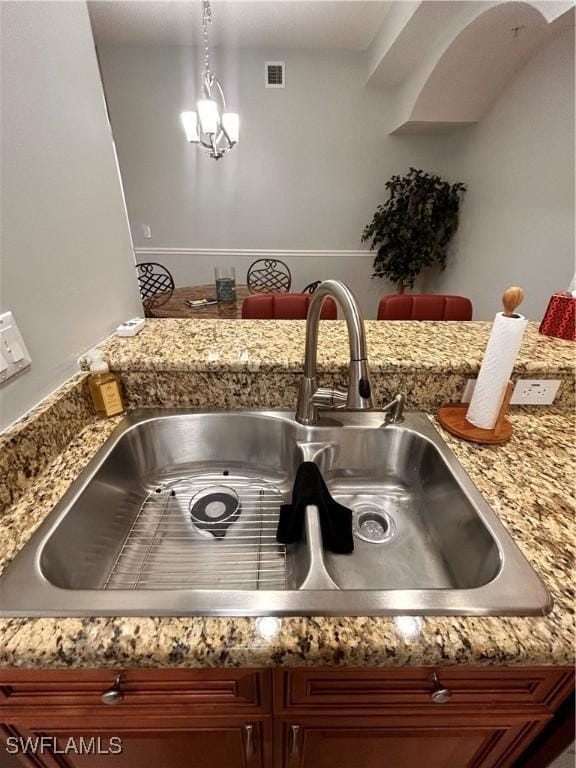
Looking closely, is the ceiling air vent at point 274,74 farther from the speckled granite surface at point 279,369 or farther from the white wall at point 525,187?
the speckled granite surface at point 279,369

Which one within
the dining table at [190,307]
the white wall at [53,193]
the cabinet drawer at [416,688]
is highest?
the white wall at [53,193]

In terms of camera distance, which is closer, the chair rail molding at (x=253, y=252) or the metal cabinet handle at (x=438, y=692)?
the metal cabinet handle at (x=438, y=692)

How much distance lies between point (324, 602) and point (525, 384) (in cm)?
79

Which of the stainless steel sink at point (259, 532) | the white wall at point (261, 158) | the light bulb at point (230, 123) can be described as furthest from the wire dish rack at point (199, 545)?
the white wall at point (261, 158)

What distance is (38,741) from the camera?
597 millimetres

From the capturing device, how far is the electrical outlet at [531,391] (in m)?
0.89

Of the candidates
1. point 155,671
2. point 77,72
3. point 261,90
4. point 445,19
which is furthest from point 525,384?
point 261,90

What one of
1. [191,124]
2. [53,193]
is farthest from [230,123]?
[53,193]

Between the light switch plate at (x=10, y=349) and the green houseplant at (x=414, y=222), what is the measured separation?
3.63 metres

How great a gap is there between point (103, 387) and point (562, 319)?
4.52 feet

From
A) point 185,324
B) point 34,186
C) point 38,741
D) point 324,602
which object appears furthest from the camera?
point 185,324

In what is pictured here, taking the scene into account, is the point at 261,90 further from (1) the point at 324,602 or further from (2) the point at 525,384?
(1) the point at 324,602

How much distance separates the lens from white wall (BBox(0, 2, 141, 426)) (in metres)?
0.66

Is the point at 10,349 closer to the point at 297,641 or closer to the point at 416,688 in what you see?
the point at 297,641
